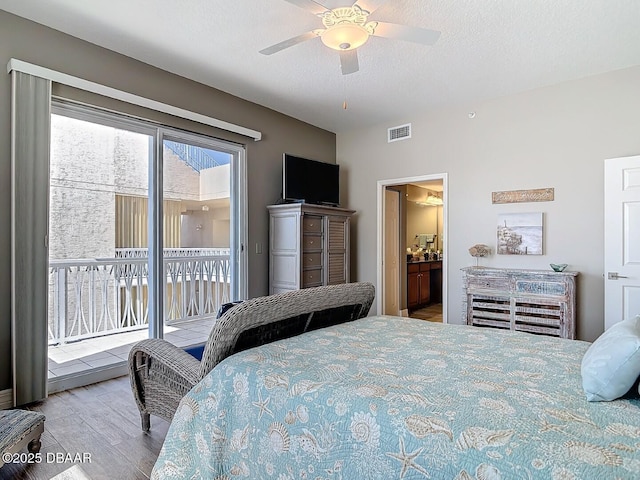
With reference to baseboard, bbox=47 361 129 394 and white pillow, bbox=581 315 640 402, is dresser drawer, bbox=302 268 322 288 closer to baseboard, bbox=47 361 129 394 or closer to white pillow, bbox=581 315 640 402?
baseboard, bbox=47 361 129 394

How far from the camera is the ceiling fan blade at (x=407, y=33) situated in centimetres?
243

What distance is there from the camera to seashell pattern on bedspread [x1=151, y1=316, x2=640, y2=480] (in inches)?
39.5

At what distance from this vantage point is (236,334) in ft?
5.77

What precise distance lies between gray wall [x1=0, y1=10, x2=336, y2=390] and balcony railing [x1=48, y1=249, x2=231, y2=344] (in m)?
0.70

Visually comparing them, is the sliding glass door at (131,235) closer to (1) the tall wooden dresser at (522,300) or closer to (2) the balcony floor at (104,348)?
(2) the balcony floor at (104,348)

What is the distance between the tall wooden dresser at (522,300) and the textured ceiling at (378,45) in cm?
199

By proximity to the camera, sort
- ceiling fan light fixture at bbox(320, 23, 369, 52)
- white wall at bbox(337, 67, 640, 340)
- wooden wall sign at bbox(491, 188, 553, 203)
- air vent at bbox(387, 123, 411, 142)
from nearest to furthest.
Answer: ceiling fan light fixture at bbox(320, 23, 369, 52) → white wall at bbox(337, 67, 640, 340) → wooden wall sign at bbox(491, 188, 553, 203) → air vent at bbox(387, 123, 411, 142)

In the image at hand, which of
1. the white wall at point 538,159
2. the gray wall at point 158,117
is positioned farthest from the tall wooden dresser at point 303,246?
the white wall at point 538,159

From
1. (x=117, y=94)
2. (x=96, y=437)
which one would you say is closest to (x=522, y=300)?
(x=96, y=437)

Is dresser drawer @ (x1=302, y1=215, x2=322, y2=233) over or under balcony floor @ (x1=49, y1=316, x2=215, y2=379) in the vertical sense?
over

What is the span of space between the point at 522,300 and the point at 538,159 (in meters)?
1.55

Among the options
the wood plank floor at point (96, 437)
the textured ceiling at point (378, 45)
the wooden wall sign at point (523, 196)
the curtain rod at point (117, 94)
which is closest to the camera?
the wood plank floor at point (96, 437)

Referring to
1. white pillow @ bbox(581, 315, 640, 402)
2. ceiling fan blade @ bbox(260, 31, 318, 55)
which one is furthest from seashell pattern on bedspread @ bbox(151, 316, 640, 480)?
ceiling fan blade @ bbox(260, 31, 318, 55)

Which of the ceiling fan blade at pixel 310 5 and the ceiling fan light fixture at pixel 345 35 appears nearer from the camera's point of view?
the ceiling fan blade at pixel 310 5
